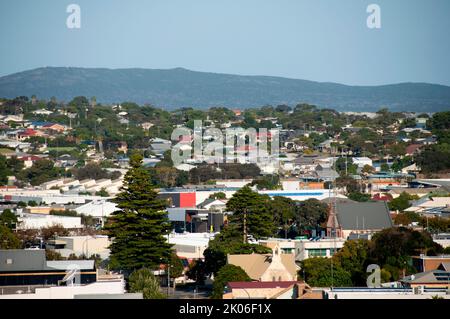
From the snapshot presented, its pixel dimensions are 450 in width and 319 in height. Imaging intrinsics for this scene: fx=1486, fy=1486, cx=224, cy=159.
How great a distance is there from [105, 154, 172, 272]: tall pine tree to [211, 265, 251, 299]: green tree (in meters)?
3.43

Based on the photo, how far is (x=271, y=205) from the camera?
53688mm

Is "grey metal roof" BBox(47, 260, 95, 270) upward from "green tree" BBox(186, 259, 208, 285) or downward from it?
upward

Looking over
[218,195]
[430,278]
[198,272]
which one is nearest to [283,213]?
[198,272]

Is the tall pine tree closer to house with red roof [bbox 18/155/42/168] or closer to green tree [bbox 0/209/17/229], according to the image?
green tree [bbox 0/209/17/229]

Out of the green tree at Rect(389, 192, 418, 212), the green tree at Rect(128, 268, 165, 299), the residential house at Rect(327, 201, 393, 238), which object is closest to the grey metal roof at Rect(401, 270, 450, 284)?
the green tree at Rect(128, 268, 165, 299)

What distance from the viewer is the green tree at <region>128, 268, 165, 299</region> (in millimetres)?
30734

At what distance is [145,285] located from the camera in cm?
3183

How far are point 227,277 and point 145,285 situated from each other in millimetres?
2002

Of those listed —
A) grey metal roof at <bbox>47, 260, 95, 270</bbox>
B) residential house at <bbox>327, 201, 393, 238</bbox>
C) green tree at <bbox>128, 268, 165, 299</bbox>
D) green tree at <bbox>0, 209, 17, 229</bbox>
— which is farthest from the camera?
green tree at <bbox>0, 209, 17, 229</bbox>

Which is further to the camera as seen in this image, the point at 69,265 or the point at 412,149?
the point at 412,149

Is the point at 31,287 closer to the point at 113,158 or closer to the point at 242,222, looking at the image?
the point at 242,222

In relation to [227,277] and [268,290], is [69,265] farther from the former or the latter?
[268,290]

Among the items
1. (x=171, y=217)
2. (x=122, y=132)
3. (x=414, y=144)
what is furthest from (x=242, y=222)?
(x=122, y=132)

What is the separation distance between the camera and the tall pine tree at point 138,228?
3656cm
